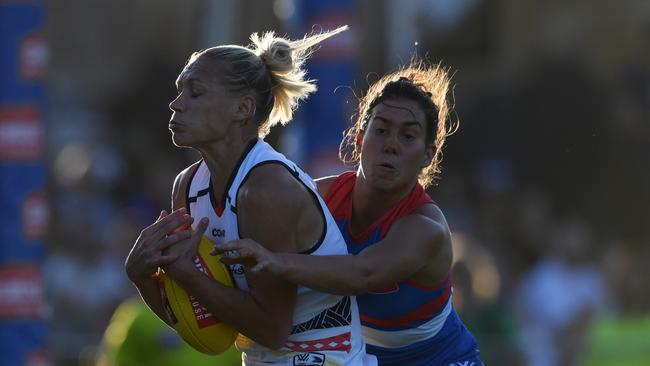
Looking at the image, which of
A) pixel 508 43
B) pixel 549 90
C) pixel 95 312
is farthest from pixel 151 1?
pixel 95 312

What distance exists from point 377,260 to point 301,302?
13.3 inches

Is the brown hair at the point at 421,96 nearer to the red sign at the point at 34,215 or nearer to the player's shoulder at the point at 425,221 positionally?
the player's shoulder at the point at 425,221

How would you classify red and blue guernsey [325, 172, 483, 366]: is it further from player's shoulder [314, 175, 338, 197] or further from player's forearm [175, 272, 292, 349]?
player's forearm [175, 272, 292, 349]

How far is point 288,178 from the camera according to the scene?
17.2 feet

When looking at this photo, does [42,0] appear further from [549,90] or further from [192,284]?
[549,90]

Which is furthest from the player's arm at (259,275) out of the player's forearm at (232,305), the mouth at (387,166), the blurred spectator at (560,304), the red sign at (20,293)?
the blurred spectator at (560,304)

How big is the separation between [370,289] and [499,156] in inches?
671

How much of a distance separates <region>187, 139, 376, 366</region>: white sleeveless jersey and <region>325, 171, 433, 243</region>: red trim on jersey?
0.76ft

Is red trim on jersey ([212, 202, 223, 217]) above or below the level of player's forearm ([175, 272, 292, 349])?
above

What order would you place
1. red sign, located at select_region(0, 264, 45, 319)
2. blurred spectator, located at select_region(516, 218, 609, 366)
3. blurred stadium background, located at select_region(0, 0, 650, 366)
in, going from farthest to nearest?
1. blurred spectator, located at select_region(516, 218, 609, 366)
2. blurred stadium background, located at select_region(0, 0, 650, 366)
3. red sign, located at select_region(0, 264, 45, 319)

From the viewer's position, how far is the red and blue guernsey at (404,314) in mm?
5699

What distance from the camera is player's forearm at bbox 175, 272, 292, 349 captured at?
16.9 feet

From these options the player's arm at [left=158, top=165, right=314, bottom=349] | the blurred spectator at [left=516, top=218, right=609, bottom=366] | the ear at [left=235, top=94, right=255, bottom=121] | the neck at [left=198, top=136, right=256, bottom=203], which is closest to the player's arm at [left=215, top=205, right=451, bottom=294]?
the player's arm at [left=158, top=165, right=314, bottom=349]

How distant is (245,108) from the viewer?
5.42 m
